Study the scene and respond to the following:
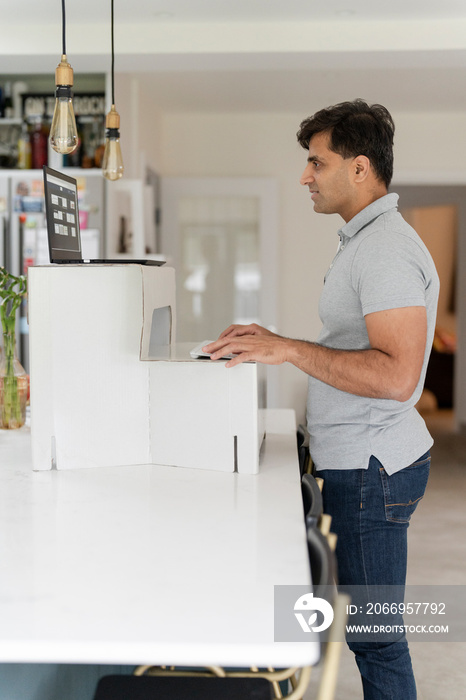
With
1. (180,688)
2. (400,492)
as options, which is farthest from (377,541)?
(180,688)

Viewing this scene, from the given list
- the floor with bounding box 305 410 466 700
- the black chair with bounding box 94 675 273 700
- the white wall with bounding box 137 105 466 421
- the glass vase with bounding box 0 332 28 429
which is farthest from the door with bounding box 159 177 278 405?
the black chair with bounding box 94 675 273 700

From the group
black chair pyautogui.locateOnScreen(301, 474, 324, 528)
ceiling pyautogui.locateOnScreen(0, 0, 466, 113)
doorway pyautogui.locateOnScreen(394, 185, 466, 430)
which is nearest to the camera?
black chair pyautogui.locateOnScreen(301, 474, 324, 528)

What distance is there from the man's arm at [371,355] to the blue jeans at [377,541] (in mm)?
194

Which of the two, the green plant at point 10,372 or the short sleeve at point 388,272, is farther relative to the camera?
the green plant at point 10,372

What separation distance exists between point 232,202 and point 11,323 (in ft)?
14.1

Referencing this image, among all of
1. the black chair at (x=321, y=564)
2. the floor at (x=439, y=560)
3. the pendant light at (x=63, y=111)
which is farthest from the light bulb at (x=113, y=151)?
the floor at (x=439, y=560)

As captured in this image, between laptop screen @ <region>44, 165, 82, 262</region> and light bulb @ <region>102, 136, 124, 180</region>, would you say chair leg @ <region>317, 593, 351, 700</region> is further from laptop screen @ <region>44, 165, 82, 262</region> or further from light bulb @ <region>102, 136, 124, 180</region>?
light bulb @ <region>102, 136, 124, 180</region>

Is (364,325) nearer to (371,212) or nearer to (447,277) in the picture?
(371,212)

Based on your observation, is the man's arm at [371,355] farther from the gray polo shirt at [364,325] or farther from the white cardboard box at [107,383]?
the white cardboard box at [107,383]

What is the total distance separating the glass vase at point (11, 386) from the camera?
226 centimetres

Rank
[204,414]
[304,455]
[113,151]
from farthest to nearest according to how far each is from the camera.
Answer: [113,151], [304,455], [204,414]

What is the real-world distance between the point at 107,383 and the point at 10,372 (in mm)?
603

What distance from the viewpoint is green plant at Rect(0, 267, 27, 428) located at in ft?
7.40

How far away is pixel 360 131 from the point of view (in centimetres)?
170
